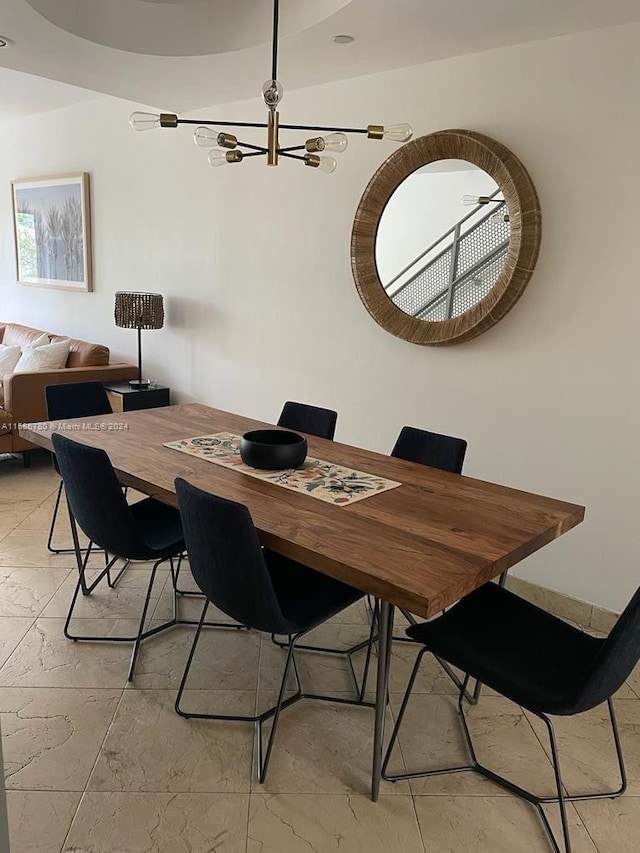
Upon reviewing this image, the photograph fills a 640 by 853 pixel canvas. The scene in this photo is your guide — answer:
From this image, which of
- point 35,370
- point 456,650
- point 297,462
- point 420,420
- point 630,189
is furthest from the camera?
point 35,370

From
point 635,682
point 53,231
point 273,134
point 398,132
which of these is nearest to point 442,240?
point 398,132

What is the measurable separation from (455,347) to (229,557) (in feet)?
5.97

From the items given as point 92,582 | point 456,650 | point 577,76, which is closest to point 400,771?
point 456,650

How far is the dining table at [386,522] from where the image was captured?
5.13 ft

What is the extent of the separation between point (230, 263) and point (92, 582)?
2220 mm

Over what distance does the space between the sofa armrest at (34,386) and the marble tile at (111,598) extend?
1.80 meters

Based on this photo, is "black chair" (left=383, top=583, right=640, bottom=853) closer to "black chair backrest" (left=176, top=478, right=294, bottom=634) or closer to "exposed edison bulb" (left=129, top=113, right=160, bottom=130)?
"black chair backrest" (left=176, top=478, right=294, bottom=634)

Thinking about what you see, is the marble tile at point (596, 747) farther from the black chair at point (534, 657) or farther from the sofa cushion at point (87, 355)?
the sofa cushion at point (87, 355)

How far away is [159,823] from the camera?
5.67 feet

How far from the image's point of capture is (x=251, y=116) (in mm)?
3959

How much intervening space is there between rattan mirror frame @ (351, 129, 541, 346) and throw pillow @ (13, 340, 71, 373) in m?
2.66

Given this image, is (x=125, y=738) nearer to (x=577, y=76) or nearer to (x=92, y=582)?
(x=92, y=582)

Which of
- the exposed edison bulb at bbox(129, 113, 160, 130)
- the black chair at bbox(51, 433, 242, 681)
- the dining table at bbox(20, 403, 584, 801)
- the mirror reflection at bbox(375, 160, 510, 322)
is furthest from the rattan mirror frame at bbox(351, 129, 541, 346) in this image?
the black chair at bbox(51, 433, 242, 681)

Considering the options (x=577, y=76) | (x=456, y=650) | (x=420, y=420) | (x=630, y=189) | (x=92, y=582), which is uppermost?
(x=577, y=76)
